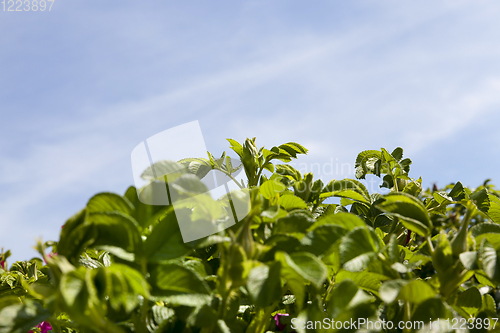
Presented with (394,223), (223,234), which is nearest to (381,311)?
(223,234)

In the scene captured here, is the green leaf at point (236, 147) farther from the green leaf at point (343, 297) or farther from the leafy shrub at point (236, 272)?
the green leaf at point (343, 297)

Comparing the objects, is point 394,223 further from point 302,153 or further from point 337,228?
point 337,228

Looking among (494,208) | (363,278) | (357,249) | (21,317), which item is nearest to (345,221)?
(357,249)

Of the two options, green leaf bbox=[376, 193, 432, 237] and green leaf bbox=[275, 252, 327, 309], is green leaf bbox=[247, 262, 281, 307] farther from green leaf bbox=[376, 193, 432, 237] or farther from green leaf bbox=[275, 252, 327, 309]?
green leaf bbox=[376, 193, 432, 237]

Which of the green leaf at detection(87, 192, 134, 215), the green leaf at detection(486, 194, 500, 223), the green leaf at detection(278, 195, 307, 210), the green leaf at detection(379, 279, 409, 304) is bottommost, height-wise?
the green leaf at detection(486, 194, 500, 223)

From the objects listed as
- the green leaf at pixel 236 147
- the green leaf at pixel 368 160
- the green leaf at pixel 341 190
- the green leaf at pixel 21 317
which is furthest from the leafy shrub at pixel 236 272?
the green leaf at pixel 368 160

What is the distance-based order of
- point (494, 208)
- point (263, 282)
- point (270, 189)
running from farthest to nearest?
point (494, 208) → point (270, 189) → point (263, 282)

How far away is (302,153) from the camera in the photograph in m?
1.80

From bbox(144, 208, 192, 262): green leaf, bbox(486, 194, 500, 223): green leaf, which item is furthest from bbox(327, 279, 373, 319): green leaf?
bbox(486, 194, 500, 223): green leaf

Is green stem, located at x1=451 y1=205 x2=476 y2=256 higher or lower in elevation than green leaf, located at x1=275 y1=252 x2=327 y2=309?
lower

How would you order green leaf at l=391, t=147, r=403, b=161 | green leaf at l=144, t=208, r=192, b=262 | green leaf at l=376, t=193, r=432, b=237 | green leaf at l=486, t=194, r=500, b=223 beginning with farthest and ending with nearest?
green leaf at l=391, t=147, r=403, b=161, green leaf at l=486, t=194, r=500, b=223, green leaf at l=376, t=193, r=432, b=237, green leaf at l=144, t=208, r=192, b=262

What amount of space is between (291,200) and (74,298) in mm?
722

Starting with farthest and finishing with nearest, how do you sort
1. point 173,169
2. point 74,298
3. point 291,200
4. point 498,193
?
point 498,193 → point 291,200 → point 173,169 → point 74,298

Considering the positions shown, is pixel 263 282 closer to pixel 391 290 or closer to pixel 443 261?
pixel 391 290
